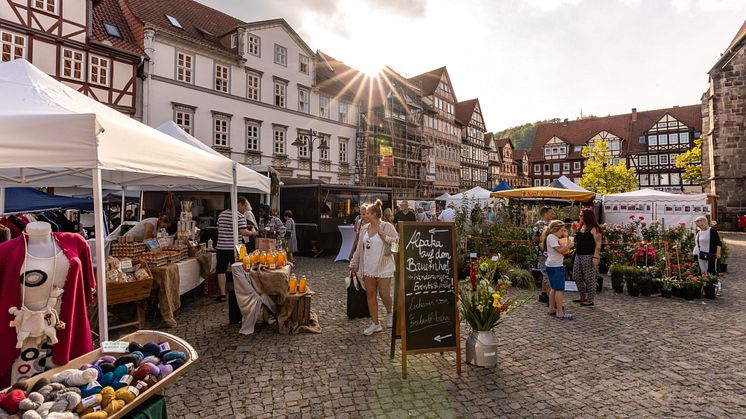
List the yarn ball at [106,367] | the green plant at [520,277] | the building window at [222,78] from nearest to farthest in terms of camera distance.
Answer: the yarn ball at [106,367] < the green plant at [520,277] < the building window at [222,78]

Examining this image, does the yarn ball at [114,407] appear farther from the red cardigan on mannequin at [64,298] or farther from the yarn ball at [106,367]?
the red cardigan on mannequin at [64,298]

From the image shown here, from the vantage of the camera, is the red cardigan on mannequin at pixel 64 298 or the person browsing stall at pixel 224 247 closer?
the red cardigan on mannequin at pixel 64 298

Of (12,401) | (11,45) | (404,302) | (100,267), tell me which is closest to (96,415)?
(12,401)

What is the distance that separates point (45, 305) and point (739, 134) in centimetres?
3850

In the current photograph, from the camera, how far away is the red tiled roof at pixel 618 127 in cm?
5241

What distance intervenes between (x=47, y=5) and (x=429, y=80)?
37.9 metres

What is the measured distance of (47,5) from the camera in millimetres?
16859

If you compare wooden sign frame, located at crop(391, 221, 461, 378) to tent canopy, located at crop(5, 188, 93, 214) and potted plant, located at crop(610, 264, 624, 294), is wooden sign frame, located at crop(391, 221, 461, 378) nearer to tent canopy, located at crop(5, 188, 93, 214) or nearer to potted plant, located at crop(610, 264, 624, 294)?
potted plant, located at crop(610, 264, 624, 294)

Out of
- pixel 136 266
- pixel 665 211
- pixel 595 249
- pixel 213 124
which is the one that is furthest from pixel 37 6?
pixel 665 211

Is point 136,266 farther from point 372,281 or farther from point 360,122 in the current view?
point 360,122

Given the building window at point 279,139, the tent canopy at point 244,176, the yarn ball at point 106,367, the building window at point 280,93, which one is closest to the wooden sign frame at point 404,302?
the yarn ball at point 106,367

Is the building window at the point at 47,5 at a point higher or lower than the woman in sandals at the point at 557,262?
higher

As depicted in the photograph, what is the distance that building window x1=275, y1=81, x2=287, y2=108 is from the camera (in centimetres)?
2702

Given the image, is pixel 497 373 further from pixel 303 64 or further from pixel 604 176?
pixel 604 176
